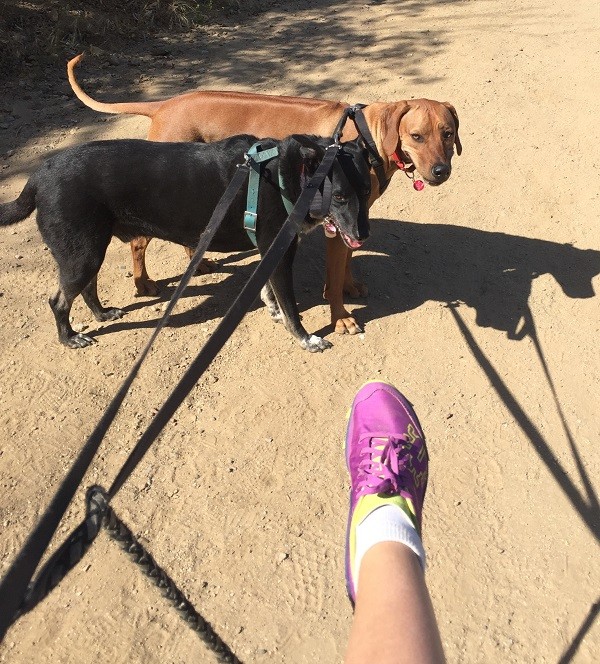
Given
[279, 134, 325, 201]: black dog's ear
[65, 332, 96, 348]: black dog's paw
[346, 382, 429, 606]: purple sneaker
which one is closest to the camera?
[346, 382, 429, 606]: purple sneaker

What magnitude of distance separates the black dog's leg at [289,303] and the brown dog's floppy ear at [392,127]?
2.89 ft

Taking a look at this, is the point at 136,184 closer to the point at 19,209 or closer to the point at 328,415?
the point at 19,209

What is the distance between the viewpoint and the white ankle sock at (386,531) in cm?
201

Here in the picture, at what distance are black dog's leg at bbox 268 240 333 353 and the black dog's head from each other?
319 mm

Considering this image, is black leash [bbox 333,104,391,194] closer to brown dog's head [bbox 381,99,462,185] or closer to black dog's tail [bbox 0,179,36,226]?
brown dog's head [bbox 381,99,462,185]

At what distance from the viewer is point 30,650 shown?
2461 mm

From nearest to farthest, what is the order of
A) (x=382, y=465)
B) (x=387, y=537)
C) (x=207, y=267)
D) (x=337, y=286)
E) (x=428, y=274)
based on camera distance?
(x=387, y=537)
(x=382, y=465)
(x=337, y=286)
(x=207, y=267)
(x=428, y=274)

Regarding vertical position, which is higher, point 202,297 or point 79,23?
point 79,23

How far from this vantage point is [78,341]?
3828 millimetres

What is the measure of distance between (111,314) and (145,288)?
322 mm

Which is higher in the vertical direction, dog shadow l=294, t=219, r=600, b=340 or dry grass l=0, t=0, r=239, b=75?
dry grass l=0, t=0, r=239, b=75

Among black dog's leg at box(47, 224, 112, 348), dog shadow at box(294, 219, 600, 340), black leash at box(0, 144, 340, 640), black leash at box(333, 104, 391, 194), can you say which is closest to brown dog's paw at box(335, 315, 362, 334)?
dog shadow at box(294, 219, 600, 340)

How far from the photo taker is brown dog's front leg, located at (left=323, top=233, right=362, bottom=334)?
393 centimetres

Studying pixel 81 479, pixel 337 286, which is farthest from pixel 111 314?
pixel 81 479
